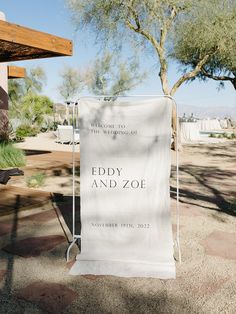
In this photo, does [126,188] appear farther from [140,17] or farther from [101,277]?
[140,17]

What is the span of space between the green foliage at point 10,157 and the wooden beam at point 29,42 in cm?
270

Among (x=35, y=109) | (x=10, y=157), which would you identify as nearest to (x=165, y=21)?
(x=10, y=157)

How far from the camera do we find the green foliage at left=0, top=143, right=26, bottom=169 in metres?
9.62

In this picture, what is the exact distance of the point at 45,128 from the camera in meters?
36.3

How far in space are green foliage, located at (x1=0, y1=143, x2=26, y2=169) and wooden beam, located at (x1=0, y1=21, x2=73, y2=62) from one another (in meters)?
2.70

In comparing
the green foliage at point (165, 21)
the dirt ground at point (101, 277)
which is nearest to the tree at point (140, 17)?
the green foliage at point (165, 21)

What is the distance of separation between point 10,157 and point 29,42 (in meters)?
3.90

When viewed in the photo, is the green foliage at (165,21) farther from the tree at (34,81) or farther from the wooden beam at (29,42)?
the tree at (34,81)

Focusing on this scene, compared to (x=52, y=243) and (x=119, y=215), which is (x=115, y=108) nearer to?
(x=119, y=215)

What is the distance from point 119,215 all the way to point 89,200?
32 centimetres

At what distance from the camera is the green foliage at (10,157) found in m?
9.62

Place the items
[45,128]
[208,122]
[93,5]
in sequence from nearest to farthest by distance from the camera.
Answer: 1. [93,5]
2. [208,122]
3. [45,128]

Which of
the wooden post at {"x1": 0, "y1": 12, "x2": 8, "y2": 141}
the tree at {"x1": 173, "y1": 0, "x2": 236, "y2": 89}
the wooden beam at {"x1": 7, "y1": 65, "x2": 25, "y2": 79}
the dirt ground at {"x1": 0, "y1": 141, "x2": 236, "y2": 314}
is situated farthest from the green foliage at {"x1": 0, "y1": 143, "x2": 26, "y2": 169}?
the tree at {"x1": 173, "y1": 0, "x2": 236, "y2": 89}

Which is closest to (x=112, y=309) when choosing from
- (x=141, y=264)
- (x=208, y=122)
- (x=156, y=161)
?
(x=141, y=264)
